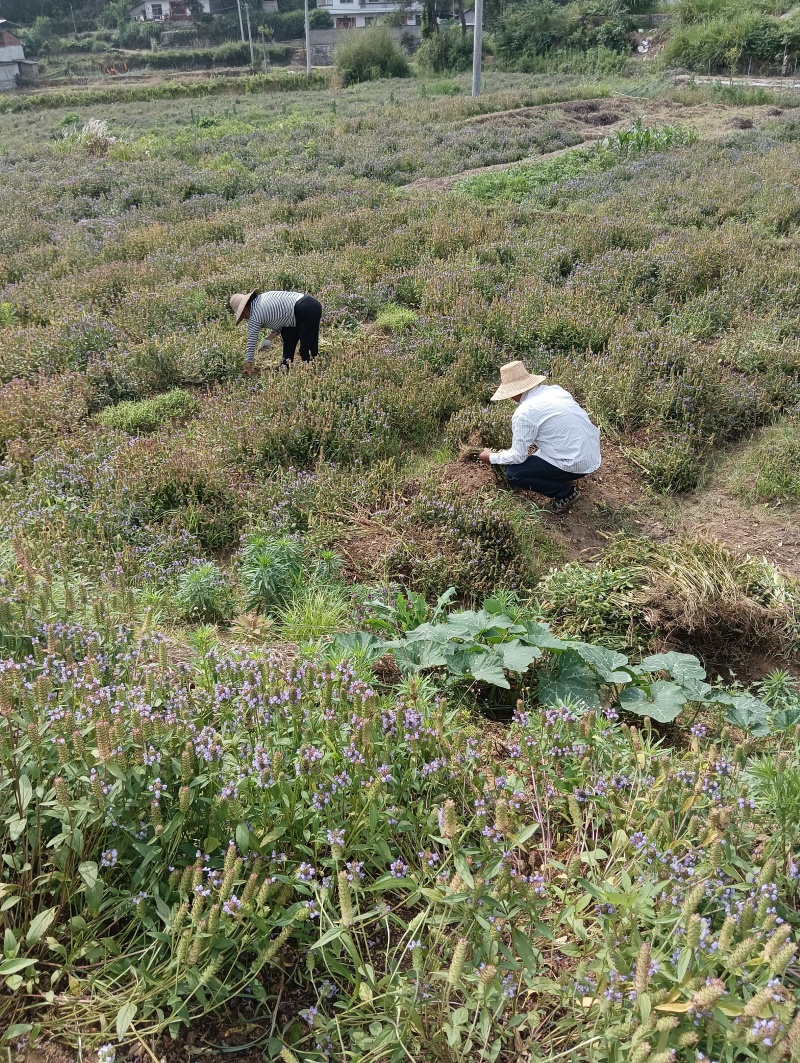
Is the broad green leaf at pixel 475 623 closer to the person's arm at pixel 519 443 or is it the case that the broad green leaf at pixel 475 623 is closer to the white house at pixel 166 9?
the person's arm at pixel 519 443

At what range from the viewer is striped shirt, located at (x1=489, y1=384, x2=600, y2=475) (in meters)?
5.15

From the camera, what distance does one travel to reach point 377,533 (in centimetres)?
491

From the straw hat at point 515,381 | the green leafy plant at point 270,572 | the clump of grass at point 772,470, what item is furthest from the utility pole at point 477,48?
the green leafy plant at point 270,572

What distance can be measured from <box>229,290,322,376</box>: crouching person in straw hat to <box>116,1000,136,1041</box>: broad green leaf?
5769 mm

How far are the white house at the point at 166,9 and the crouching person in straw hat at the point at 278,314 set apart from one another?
92.2m

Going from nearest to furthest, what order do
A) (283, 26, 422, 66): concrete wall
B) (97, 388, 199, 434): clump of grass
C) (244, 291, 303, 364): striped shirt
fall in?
1. (97, 388, 199, 434): clump of grass
2. (244, 291, 303, 364): striped shirt
3. (283, 26, 422, 66): concrete wall

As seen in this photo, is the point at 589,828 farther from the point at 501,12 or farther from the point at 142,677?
the point at 501,12

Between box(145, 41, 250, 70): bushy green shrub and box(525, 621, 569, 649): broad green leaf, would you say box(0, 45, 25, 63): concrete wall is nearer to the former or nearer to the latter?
box(145, 41, 250, 70): bushy green shrub

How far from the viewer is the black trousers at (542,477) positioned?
528 cm

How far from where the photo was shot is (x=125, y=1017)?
1.88 metres

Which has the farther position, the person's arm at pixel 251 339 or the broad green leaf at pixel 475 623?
the person's arm at pixel 251 339

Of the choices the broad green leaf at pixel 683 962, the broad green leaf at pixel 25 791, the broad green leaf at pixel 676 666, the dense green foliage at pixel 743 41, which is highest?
the dense green foliage at pixel 743 41

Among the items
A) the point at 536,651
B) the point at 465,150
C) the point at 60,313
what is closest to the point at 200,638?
the point at 536,651

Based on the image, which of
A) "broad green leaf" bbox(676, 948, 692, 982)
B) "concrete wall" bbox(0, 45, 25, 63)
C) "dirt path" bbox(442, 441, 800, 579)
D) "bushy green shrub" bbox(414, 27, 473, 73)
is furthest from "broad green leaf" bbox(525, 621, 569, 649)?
Answer: "concrete wall" bbox(0, 45, 25, 63)
